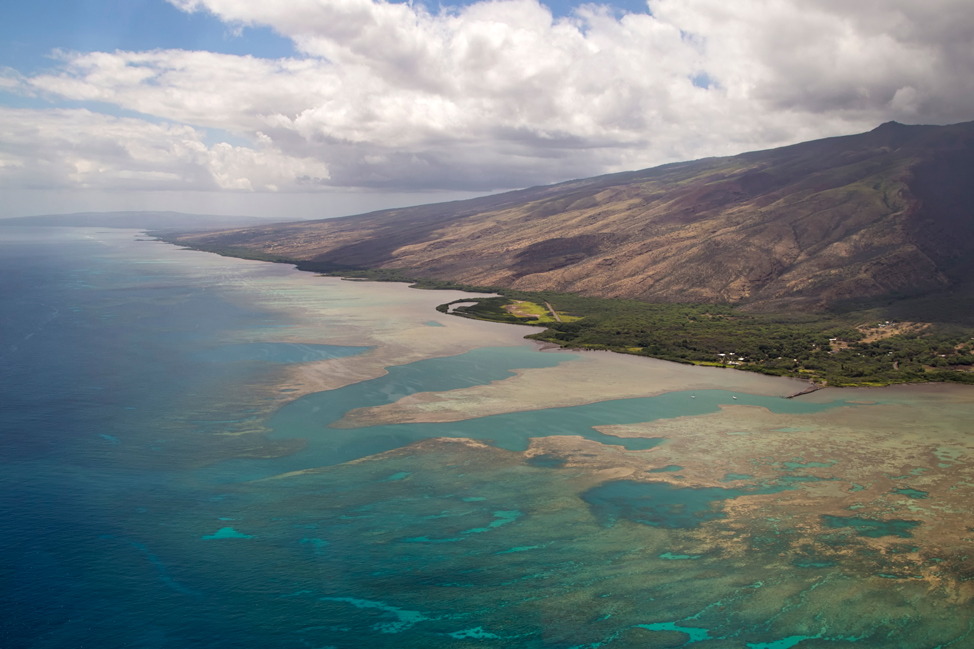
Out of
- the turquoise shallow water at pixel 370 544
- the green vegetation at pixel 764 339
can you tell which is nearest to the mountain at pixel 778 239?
the green vegetation at pixel 764 339

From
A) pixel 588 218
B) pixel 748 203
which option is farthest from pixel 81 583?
pixel 588 218

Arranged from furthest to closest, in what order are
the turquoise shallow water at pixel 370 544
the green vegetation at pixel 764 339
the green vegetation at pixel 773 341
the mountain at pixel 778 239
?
the mountain at pixel 778 239, the green vegetation at pixel 764 339, the green vegetation at pixel 773 341, the turquoise shallow water at pixel 370 544

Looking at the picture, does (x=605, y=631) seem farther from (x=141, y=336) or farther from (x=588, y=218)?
(x=588, y=218)

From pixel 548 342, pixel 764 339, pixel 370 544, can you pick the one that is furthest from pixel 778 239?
pixel 370 544

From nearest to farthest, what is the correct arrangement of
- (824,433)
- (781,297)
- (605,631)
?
(605,631) < (824,433) < (781,297)

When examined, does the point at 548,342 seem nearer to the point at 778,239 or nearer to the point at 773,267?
the point at 773,267

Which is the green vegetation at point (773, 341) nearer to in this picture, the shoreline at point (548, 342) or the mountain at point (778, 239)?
the shoreline at point (548, 342)
